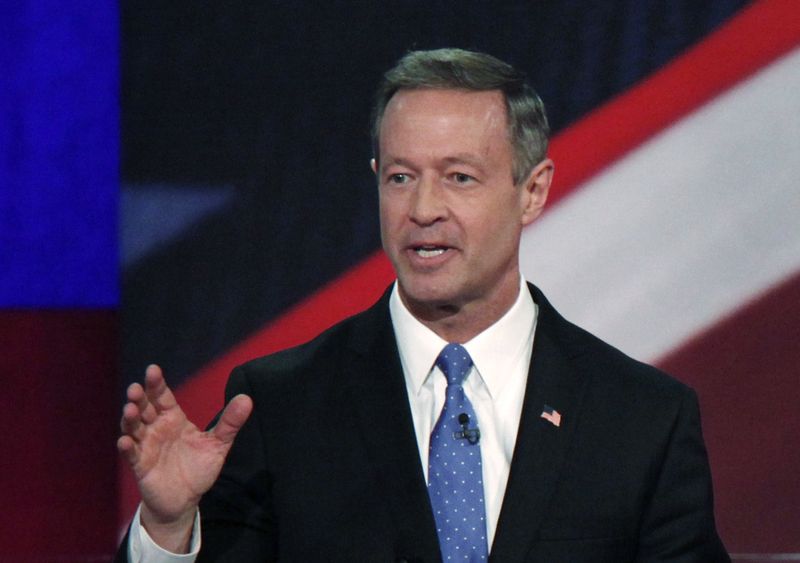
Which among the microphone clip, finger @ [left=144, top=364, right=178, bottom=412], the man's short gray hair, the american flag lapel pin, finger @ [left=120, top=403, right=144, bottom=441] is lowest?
the microphone clip

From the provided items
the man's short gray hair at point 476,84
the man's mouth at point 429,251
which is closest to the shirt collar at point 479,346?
the man's mouth at point 429,251

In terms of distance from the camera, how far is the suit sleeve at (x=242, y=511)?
187 cm

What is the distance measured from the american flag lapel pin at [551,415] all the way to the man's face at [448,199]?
0.19m

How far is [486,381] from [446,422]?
0.10 meters

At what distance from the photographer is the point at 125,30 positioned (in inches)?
112

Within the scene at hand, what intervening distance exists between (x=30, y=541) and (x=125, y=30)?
1218 mm

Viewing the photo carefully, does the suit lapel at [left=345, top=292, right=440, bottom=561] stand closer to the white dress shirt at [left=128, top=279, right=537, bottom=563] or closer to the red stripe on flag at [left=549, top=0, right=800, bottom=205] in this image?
the white dress shirt at [left=128, top=279, right=537, bottom=563]

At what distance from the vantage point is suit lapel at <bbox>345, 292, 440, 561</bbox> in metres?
1.81

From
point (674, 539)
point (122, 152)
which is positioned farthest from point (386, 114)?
point (122, 152)

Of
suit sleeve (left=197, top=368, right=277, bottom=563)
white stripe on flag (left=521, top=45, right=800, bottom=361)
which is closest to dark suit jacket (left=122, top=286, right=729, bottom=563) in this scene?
suit sleeve (left=197, top=368, right=277, bottom=563)

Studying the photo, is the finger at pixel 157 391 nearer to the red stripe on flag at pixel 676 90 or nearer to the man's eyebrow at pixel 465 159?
the man's eyebrow at pixel 465 159

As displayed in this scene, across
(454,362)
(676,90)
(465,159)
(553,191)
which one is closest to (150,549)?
Result: (454,362)

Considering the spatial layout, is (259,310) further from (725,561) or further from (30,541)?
(725,561)

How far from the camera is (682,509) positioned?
188 centimetres
